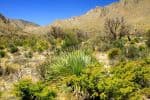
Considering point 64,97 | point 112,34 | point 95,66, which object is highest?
point 112,34

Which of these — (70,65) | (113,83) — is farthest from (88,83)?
(70,65)

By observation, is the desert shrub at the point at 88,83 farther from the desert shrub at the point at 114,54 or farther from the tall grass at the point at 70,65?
the desert shrub at the point at 114,54

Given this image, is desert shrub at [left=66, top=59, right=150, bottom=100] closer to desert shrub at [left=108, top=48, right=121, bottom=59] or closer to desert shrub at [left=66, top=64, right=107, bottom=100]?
desert shrub at [left=66, top=64, right=107, bottom=100]

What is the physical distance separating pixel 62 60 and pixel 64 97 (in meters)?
1.66

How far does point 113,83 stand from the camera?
1121 centimetres

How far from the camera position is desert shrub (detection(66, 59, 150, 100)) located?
36.6 ft

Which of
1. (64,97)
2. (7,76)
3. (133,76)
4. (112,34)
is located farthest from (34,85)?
(112,34)

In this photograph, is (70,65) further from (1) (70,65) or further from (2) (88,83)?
(2) (88,83)

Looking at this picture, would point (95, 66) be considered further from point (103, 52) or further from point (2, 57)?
point (2, 57)

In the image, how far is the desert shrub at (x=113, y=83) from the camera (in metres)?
11.1

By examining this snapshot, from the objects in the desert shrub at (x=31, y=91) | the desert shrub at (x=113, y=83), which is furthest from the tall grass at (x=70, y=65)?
the desert shrub at (x=31, y=91)

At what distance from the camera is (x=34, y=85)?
11.8 meters

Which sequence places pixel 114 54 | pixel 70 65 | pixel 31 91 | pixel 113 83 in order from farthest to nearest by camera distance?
pixel 114 54
pixel 70 65
pixel 31 91
pixel 113 83

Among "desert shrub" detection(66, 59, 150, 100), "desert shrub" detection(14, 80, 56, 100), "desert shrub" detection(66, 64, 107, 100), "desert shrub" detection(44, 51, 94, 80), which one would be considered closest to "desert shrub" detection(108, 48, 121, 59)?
"desert shrub" detection(44, 51, 94, 80)
